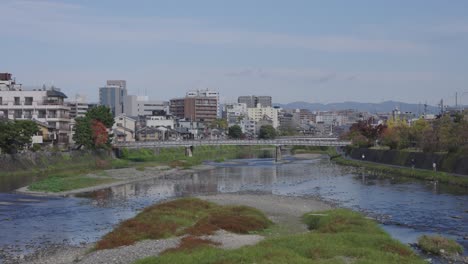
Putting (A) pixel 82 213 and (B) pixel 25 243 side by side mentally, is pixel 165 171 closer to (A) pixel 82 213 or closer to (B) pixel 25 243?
(A) pixel 82 213

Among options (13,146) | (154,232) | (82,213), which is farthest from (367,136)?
(154,232)

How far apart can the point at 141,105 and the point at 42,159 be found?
113 meters

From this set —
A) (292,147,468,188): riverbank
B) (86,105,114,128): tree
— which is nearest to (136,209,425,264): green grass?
(292,147,468,188): riverbank

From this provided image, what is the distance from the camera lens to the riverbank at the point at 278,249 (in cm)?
1700

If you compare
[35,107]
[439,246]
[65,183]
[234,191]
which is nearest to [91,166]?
[35,107]

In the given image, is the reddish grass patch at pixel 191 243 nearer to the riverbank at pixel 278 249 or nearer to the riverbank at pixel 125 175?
the riverbank at pixel 278 249

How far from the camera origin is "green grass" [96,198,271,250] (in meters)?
22.3

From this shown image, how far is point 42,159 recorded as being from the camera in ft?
201

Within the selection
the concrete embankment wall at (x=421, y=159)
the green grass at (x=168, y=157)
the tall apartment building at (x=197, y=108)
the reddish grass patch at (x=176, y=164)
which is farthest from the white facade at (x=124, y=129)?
the tall apartment building at (x=197, y=108)

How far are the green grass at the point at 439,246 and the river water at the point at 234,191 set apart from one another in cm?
135

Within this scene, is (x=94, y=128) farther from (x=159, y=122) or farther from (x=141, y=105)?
(x=141, y=105)

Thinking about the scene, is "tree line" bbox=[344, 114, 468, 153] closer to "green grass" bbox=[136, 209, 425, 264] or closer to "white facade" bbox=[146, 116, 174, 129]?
"green grass" bbox=[136, 209, 425, 264]

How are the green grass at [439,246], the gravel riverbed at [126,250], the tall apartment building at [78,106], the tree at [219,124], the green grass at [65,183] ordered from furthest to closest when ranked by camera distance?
the tree at [219,124], the tall apartment building at [78,106], the green grass at [65,183], the green grass at [439,246], the gravel riverbed at [126,250]

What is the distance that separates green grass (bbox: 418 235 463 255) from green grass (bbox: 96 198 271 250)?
22.9 feet
